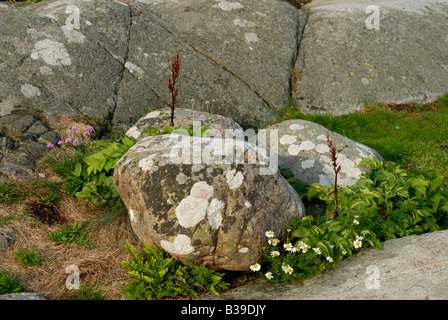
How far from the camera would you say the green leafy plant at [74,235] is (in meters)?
4.79

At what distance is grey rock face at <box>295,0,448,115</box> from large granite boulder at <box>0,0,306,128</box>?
54 cm

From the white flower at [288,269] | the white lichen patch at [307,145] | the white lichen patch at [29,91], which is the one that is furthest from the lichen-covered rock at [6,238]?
the white lichen patch at [307,145]

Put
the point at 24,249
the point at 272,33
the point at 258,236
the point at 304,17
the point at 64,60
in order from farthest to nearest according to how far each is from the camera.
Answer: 1. the point at 304,17
2. the point at 272,33
3. the point at 64,60
4. the point at 24,249
5. the point at 258,236

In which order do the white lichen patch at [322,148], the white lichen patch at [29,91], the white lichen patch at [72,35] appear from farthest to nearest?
the white lichen patch at [72,35], the white lichen patch at [29,91], the white lichen patch at [322,148]

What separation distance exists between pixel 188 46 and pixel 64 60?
2.34m

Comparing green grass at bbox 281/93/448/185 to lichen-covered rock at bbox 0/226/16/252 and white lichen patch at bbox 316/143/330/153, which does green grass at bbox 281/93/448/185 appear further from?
lichen-covered rock at bbox 0/226/16/252

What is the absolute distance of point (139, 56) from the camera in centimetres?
782

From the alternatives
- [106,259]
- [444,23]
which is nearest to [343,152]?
[106,259]

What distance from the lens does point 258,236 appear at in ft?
13.9

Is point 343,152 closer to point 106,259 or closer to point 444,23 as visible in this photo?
point 106,259

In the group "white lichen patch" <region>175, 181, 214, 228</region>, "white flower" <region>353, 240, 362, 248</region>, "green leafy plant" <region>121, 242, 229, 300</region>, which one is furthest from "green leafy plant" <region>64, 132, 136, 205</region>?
"white flower" <region>353, 240, 362, 248</region>

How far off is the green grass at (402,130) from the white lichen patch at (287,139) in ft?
4.87

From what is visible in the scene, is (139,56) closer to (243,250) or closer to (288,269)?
(243,250)

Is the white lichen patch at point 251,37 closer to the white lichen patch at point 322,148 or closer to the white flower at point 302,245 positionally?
the white lichen patch at point 322,148
